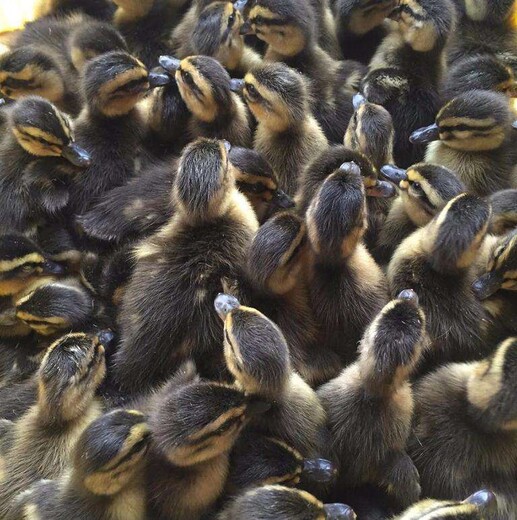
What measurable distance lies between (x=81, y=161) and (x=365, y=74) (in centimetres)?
105

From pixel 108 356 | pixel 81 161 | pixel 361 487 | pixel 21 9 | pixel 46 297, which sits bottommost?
pixel 361 487

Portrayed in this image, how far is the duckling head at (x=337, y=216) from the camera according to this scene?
65.1 inches

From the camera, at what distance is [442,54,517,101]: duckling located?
2.32 metres

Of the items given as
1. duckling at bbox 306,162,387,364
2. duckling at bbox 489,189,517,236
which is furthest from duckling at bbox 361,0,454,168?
duckling at bbox 306,162,387,364

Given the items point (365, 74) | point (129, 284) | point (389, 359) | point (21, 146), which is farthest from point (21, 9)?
point (389, 359)

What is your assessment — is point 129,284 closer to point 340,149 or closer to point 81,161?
point 81,161

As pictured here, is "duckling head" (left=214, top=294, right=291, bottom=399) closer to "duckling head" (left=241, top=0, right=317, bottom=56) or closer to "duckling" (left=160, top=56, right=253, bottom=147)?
"duckling" (left=160, top=56, right=253, bottom=147)

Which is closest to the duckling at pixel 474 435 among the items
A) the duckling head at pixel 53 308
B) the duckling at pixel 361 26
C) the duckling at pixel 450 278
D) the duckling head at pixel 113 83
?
the duckling at pixel 450 278

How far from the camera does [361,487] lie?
162 cm

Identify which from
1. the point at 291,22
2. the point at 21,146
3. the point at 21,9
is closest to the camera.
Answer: the point at 21,146

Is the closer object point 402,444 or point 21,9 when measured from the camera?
point 402,444

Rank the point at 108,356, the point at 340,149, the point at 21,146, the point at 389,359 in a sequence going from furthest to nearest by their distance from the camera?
the point at 21,146
the point at 340,149
the point at 108,356
the point at 389,359

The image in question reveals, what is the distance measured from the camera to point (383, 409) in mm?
1570

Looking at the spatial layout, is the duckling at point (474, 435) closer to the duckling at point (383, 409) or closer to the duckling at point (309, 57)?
the duckling at point (383, 409)
